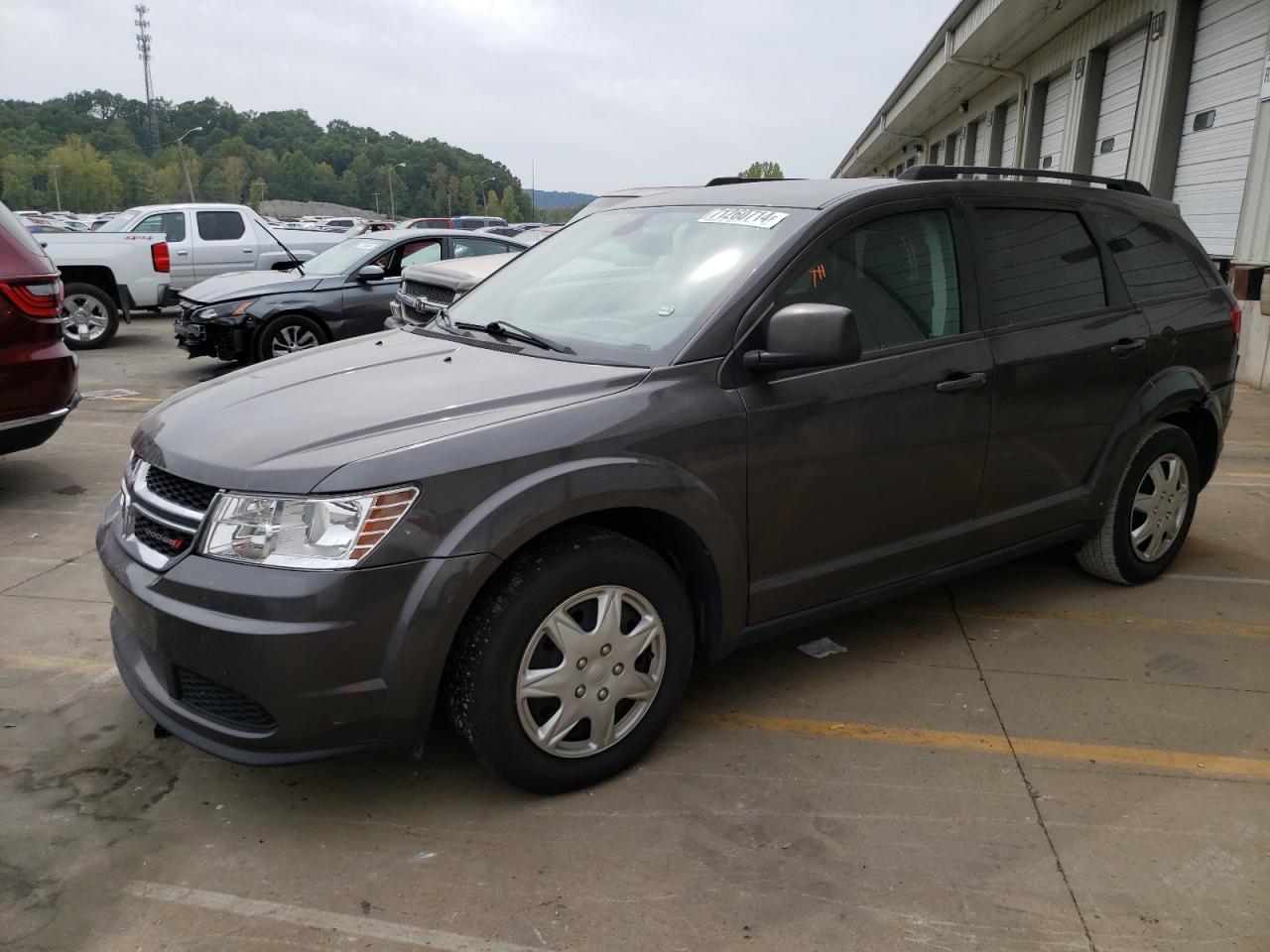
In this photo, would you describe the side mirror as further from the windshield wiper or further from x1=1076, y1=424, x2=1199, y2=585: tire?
x1=1076, y1=424, x2=1199, y2=585: tire

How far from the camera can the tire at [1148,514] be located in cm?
422

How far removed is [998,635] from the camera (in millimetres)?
3992

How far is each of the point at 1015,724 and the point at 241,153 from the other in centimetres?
10950

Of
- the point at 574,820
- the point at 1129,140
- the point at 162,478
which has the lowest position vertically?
the point at 574,820

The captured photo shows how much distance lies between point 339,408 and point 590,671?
1.01 metres

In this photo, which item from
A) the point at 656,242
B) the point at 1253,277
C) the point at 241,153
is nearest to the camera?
the point at 656,242

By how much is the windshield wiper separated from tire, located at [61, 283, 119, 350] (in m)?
10.6

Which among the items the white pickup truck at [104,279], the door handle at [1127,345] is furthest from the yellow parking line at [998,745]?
the white pickup truck at [104,279]

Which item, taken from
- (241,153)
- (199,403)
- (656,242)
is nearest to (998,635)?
(656,242)

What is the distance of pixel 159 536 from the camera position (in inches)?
107

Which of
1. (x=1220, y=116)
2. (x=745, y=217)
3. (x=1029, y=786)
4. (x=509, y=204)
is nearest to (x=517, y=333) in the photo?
(x=745, y=217)

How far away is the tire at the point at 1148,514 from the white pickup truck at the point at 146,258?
28.5 ft

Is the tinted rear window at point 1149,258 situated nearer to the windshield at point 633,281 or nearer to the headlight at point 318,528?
the windshield at point 633,281

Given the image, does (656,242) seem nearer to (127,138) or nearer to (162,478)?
(162,478)
